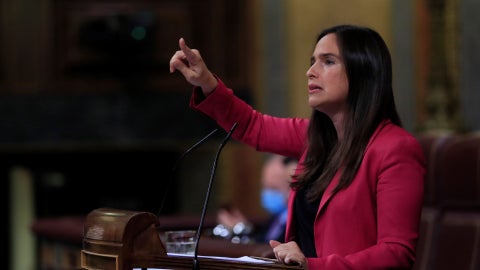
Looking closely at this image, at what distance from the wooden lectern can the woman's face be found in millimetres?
407

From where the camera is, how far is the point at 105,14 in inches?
206

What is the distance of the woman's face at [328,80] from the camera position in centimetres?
185

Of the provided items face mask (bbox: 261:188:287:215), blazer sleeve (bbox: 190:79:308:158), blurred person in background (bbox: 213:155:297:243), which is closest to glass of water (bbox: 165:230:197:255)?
blazer sleeve (bbox: 190:79:308:158)

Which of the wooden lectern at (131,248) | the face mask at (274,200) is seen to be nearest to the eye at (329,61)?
the wooden lectern at (131,248)

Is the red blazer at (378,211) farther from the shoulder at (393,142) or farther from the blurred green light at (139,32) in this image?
the blurred green light at (139,32)

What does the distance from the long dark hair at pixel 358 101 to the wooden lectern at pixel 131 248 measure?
0.31m

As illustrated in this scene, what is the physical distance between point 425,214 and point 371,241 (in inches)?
47.1

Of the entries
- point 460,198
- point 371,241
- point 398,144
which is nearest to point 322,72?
point 398,144

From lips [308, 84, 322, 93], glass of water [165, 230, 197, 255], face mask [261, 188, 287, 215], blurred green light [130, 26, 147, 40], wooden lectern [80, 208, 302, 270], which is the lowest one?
face mask [261, 188, 287, 215]

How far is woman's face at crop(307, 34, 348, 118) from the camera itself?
1.85m

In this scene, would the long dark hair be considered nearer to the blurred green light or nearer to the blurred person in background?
the blurred person in background

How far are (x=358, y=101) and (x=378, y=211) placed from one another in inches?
9.7

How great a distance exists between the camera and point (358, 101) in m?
1.86

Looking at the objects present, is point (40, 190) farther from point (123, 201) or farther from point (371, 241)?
point (371, 241)
